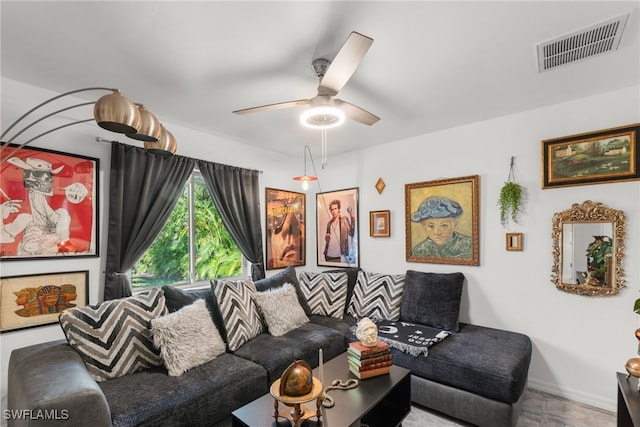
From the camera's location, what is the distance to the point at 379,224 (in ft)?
12.2

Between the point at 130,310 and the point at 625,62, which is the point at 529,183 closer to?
the point at 625,62

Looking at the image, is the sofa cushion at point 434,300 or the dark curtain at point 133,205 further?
the sofa cushion at point 434,300

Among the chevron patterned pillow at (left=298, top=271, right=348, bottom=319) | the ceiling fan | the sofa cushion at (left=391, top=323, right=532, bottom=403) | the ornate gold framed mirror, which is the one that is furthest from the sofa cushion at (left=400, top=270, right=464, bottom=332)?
the ceiling fan

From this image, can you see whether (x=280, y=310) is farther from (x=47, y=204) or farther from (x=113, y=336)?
(x=47, y=204)

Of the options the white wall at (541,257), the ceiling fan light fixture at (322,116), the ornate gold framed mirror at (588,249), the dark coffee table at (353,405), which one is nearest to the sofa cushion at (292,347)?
the dark coffee table at (353,405)

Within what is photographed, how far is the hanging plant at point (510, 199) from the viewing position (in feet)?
8.91

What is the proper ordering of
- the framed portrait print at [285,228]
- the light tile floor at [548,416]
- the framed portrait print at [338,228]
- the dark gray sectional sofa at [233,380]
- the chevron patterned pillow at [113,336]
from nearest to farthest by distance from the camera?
the dark gray sectional sofa at [233,380] → the chevron patterned pillow at [113,336] → the light tile floor at [548,416] → the framed portrait print at [285,228] → the framed portrait print at [338,228]

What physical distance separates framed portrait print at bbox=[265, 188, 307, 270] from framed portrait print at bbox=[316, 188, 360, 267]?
27 centimetres

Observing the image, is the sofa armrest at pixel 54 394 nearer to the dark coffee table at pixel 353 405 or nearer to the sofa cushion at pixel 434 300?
the dark coffee table at pixel 353 405

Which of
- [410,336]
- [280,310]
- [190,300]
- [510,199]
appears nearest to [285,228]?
[280,310]

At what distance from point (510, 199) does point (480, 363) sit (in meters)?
1.48

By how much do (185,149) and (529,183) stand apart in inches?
132

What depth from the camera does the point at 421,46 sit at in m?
1.76

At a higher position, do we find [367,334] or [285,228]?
[285,228]
